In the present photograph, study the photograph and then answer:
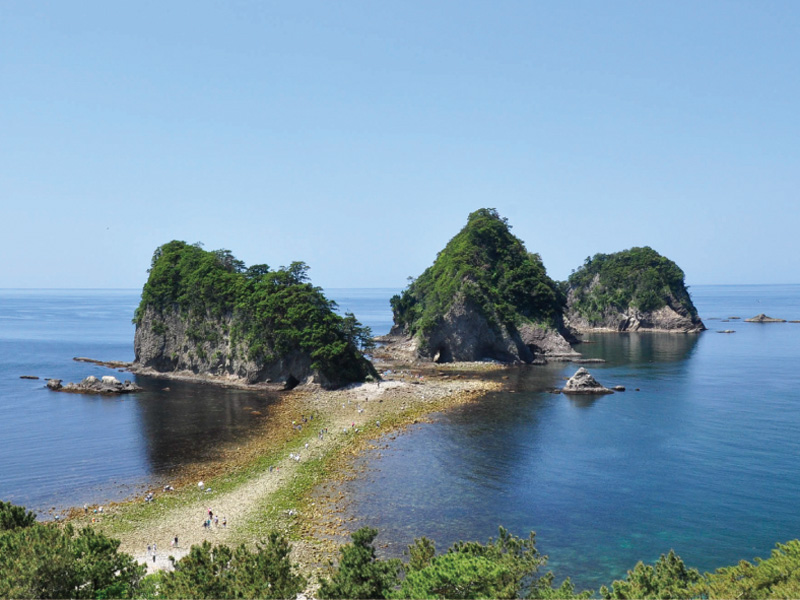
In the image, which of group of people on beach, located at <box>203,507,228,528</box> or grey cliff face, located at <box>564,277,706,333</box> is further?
grey cliff face, located at <box>564,277,706,333</box>

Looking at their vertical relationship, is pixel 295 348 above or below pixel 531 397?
above

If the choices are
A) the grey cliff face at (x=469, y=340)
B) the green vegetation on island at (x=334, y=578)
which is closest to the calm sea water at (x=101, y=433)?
the green vegetation on island at (x=334, y=578)

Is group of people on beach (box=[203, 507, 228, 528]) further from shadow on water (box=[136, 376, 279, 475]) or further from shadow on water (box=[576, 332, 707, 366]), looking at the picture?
shadow on water (box=[576, 332, 707, 366])

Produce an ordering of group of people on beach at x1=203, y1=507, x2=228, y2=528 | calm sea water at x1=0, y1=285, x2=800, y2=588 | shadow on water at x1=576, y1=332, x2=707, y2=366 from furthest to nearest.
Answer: shadow on water at x1=576, y1=332, x2=707, y2=366, group of people on beach at x1=203, y1=507, x2=228, y2=528, calm sea water at x1=0, y1=285, x2=800, y2=588

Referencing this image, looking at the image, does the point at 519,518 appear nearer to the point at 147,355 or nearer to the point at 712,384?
the point at 712,384

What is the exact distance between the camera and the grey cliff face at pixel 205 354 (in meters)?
87.8

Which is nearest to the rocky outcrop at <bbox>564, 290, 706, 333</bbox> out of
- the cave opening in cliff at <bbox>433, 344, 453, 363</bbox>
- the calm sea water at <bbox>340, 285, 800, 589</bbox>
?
the cave opening in cliff at <bbox>433, 344, 453, 363</bbox>

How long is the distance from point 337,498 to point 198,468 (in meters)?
15.1

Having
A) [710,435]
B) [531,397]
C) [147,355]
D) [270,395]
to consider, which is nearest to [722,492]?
[710,435]

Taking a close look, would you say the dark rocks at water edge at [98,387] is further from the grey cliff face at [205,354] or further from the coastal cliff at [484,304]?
the coastal cliff at [484,304]

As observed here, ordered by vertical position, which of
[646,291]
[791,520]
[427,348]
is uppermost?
[646,291]

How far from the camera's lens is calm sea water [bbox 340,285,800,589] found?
3681 cm

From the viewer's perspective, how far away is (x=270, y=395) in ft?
271

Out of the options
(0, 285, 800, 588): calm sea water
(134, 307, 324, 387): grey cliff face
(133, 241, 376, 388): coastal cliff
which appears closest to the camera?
(0, 285, 800, 588): calm sea water
